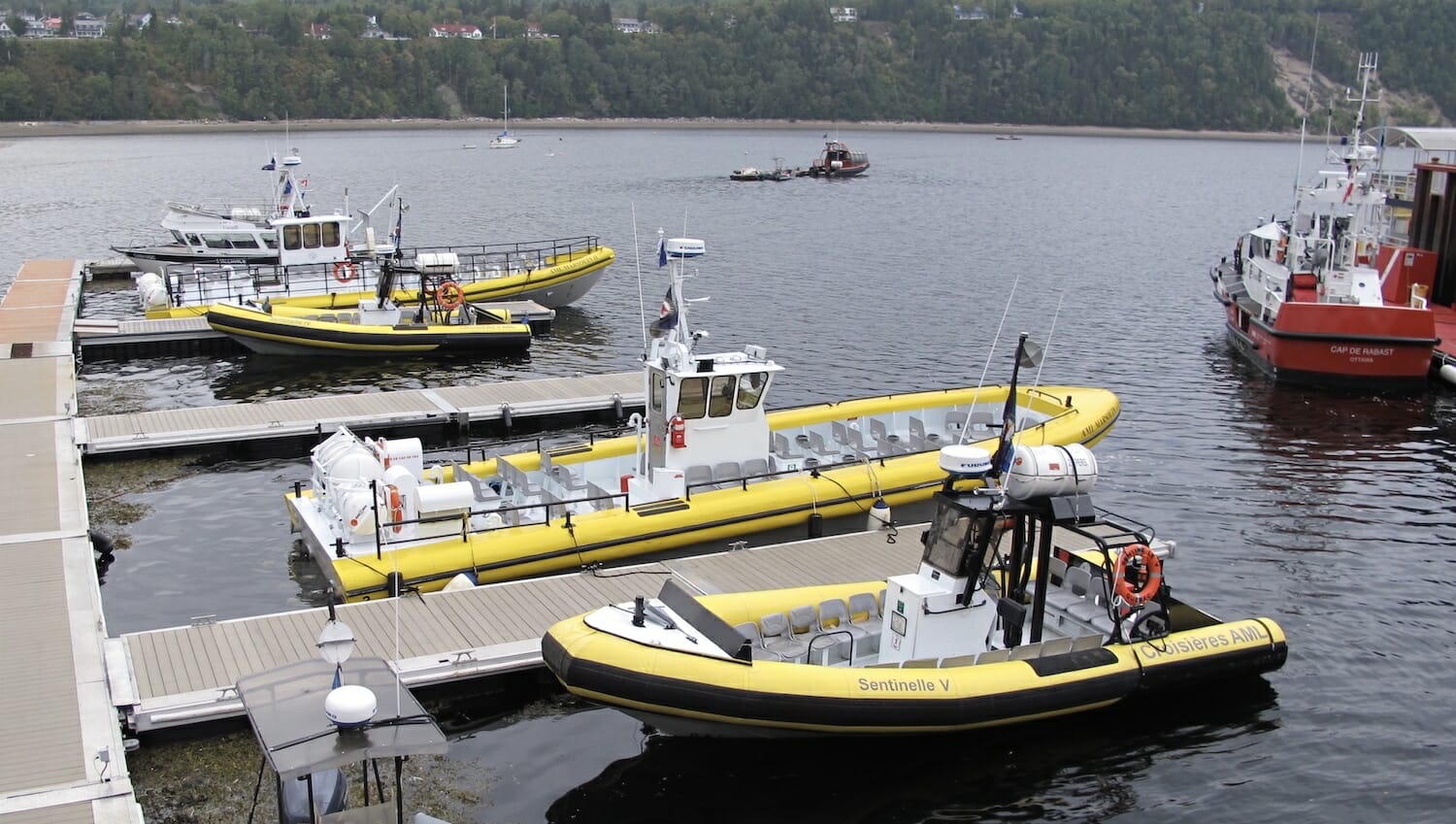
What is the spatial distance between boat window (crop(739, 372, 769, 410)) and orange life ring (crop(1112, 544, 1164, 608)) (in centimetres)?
593

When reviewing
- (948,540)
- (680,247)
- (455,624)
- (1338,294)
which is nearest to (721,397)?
(680,247)

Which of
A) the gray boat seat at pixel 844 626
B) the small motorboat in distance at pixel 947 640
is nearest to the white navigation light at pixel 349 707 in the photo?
the small motorboat in distance at pixel 947 640

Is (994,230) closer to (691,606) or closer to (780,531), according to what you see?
(780,531)

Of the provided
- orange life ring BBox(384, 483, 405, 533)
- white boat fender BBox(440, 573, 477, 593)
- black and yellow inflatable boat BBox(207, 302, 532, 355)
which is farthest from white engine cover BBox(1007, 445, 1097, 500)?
black and yellow inflatable boat BBox(207, 302, 532, 355)

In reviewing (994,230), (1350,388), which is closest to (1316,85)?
(994,230)

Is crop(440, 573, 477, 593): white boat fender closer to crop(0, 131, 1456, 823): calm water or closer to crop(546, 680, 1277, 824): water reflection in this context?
crop(0, 131, 1456, 823): calm water

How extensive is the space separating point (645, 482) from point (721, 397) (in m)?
1.58

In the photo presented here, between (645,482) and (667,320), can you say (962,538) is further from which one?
(645,482)

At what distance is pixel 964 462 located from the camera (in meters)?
12.6

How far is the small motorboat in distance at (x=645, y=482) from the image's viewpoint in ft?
50.5

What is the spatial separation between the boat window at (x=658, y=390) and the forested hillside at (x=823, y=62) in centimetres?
13652

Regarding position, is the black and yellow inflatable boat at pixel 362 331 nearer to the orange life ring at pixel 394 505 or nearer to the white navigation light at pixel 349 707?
the orange life ring at pixel 394 505

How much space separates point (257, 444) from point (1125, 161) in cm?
11315

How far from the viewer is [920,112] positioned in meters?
168
